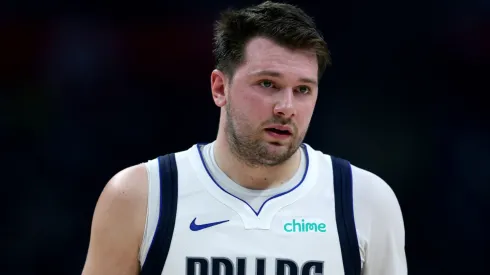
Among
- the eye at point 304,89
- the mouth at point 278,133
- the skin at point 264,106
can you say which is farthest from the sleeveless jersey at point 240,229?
the eye at point 304,89

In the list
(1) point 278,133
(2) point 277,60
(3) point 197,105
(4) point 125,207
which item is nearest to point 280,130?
(1) point 278,133

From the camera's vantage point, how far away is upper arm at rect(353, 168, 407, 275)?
10.4 ft

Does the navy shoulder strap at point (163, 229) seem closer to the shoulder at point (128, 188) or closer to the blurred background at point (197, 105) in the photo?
the shoulder at point (128, 188)

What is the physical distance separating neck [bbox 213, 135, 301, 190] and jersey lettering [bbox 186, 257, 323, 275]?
0.35 meters

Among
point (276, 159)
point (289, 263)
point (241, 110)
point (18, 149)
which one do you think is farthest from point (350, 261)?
point (18, 149)

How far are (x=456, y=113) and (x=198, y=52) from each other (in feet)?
6.49

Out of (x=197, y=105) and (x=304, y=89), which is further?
(x=197, y=105)

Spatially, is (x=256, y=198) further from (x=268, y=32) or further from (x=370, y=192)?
(x=268, y=32)

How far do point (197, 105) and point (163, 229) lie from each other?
3010 millimetres

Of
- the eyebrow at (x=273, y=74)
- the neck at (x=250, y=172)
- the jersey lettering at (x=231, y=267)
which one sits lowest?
the jersey lettering at (x=231, y=267)

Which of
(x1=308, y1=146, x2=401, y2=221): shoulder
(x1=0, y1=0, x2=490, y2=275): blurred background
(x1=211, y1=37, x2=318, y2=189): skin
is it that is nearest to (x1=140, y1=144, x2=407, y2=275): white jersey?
(x1=308, y1=146, x2=401, y2=221): shoulder

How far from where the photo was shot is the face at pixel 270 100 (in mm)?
3061

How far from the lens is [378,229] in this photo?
10.5 ft

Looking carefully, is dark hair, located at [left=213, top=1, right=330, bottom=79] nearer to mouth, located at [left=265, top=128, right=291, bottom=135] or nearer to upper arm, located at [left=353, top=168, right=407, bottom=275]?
mouth, located at [left=265, top=128, right=291, bottom=135]
